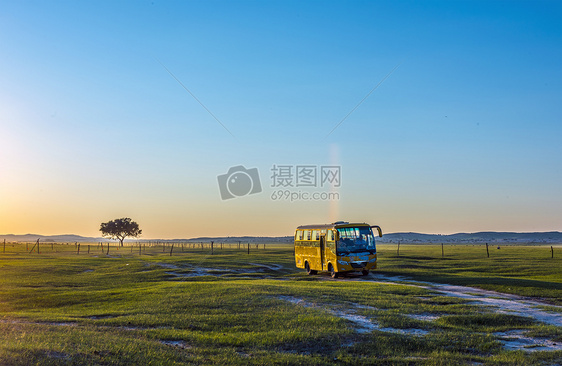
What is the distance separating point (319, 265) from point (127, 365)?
102 feet

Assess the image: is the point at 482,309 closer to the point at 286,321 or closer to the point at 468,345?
the point at 468,345

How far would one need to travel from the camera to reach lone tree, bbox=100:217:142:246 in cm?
15312

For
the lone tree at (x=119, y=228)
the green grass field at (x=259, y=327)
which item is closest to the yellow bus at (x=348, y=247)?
the green grass field at (x=259, y=327)

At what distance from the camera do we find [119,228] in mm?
154000

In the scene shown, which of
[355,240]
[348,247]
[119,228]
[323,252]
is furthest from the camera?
[119,228]

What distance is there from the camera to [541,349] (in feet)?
45.1

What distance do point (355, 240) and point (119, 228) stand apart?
132251 mm

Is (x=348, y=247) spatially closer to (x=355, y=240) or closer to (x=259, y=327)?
(x=355, y=240)

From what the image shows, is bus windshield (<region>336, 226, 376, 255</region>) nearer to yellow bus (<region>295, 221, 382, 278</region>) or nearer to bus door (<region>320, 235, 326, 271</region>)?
yellow bus (<region>295, 221, 382, 278</region>)

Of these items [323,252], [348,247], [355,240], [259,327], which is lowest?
[259,327]

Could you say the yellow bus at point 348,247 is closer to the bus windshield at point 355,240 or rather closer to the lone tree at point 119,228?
the bus windshield at point 355,240

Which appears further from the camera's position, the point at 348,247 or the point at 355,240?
the point at 355,240

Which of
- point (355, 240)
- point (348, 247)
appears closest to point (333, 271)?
point (348, 247)

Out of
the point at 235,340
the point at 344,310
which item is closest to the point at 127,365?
the point at 235,340
